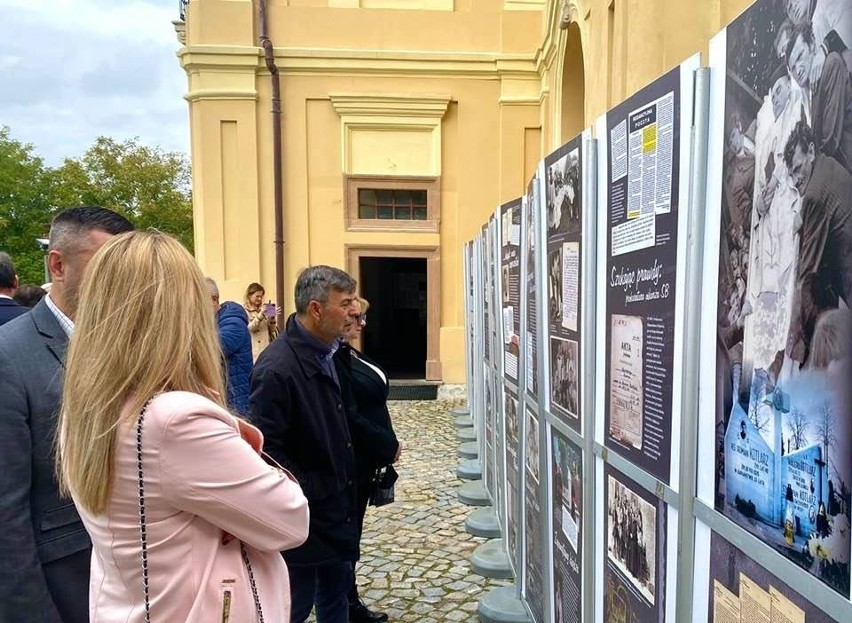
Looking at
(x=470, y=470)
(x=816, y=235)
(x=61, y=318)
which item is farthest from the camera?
(x=470, y=470)

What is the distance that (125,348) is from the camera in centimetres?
123

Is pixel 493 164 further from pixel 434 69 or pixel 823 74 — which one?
pixel 823 74

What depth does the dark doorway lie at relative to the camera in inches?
604

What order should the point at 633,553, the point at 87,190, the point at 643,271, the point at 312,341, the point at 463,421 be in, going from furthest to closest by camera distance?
1. the point at 87,190
2. the point at 463,421
3. the point at 312,341
4. the point at 633,553
5. the point at 643,271

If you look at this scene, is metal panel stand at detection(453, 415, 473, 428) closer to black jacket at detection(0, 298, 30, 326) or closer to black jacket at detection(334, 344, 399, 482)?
black jacket at detection(334, 344, 399, 482)

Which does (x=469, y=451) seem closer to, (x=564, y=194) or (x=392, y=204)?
(x=564, y=194)

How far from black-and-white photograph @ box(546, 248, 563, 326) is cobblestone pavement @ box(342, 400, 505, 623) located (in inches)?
79.6

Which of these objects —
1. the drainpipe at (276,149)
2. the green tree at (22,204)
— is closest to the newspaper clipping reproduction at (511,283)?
the drainpipe at (276,149)

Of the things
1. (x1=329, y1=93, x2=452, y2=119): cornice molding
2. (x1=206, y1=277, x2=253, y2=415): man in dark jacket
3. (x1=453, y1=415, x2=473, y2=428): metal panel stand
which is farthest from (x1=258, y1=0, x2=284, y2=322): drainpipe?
(x1=206, y1=277, x2=253, y2=415): man in dark jacket

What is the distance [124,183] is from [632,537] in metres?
30.3

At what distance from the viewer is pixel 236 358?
189 inches

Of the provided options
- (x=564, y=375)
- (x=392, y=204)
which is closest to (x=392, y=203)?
(x=392, y=204)

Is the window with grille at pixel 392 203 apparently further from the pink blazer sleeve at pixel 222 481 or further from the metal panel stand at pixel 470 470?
the pink blazer sleeve at pixel 222 481

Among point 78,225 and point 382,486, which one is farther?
point 382,486
